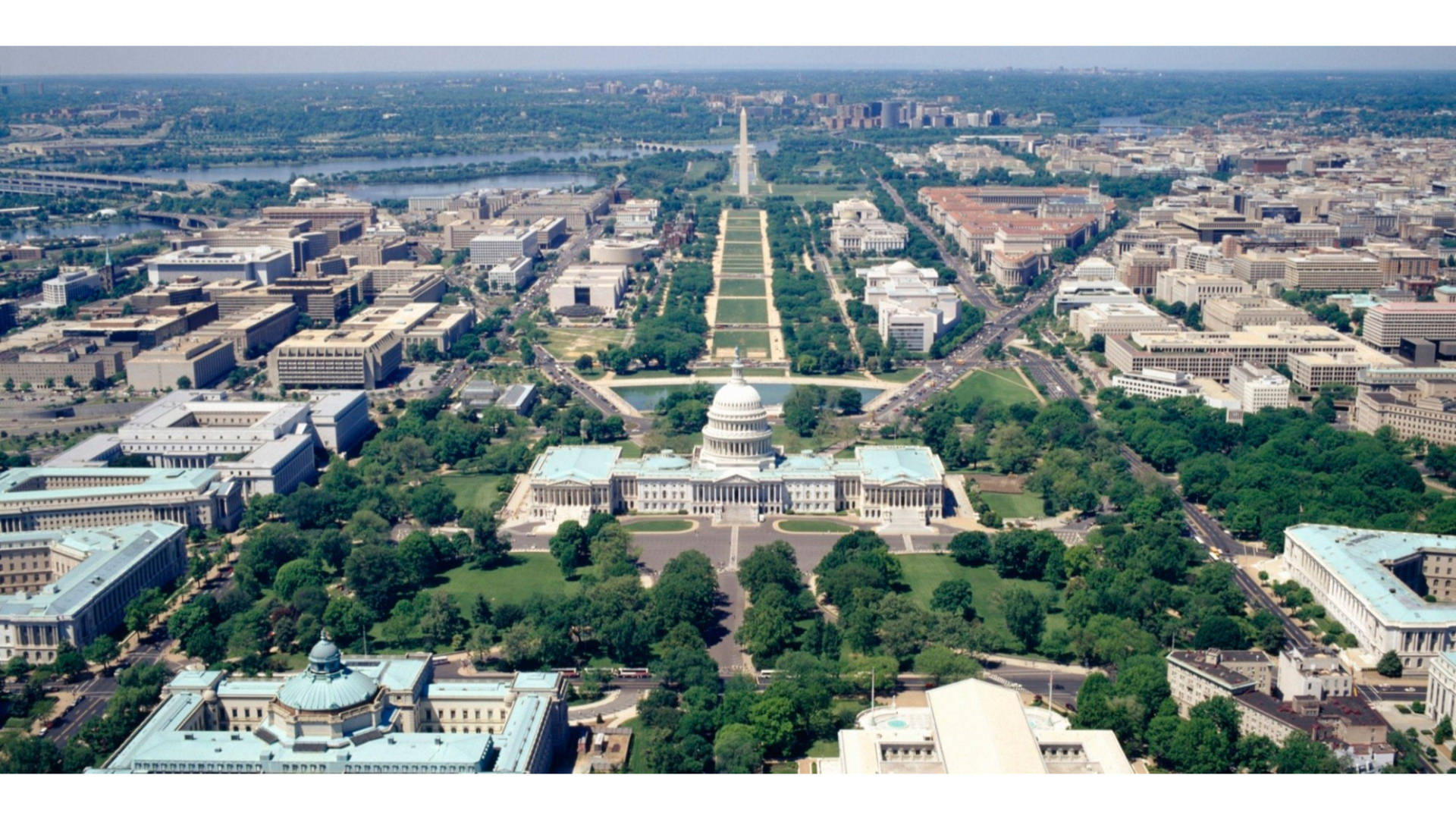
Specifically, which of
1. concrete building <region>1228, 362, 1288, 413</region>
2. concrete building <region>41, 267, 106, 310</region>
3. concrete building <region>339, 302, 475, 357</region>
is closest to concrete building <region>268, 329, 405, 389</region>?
concrete building <region>339, 302, 475, 357</region>

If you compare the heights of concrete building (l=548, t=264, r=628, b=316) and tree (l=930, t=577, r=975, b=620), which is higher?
concrete building (l=548, t=264, r=628, b=316)

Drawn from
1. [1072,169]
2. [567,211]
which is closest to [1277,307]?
[567,211]

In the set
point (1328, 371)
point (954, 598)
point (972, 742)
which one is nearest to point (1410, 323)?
point (1328, 371)

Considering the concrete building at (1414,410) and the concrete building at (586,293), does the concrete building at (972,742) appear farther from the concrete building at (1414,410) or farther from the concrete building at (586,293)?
the concrete building at (586,293)

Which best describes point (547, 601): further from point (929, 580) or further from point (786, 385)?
point (786, 385)

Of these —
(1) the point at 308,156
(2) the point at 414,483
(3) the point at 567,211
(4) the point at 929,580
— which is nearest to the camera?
(4) the point at 929,580

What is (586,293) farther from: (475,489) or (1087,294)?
(475,489)

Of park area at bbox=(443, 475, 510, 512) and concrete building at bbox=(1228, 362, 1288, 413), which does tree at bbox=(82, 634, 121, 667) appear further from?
concrete building at bbox=(1228, 362, 1288, 413)
